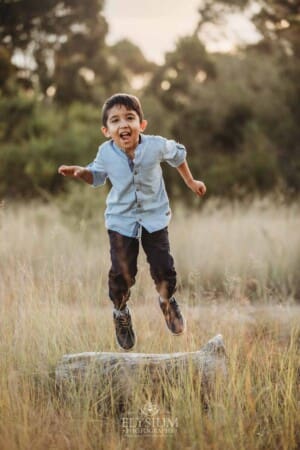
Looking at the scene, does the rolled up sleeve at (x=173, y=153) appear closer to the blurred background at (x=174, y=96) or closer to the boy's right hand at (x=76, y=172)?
the boy's right hand at (x=76, y=172)

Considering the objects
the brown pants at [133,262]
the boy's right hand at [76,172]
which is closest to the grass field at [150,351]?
the brown pants at [133,262]

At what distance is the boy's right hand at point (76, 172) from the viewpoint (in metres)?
4.30

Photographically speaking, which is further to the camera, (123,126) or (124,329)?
(124,329)

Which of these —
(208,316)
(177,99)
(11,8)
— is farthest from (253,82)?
(208,316)

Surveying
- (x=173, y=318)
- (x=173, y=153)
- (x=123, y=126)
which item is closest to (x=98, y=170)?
(x=123, y=126)

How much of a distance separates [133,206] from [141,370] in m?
1.07

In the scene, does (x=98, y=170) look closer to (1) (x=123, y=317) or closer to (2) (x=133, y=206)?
(2) (x=133, y=206)

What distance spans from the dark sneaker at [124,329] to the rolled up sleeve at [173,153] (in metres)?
1.02

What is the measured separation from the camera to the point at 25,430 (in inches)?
134

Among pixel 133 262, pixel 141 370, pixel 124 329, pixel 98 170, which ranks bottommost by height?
pixel 141 370

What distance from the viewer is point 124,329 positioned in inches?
180

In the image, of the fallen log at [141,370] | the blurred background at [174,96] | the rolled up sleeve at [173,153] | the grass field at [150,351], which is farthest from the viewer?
the blurred background at [174,96]

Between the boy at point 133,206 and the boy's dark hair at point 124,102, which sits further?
the boy at point 133,206

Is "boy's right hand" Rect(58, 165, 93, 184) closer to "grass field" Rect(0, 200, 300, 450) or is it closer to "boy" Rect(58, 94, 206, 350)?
"boy" Rect(58, 94, 206, 350)
